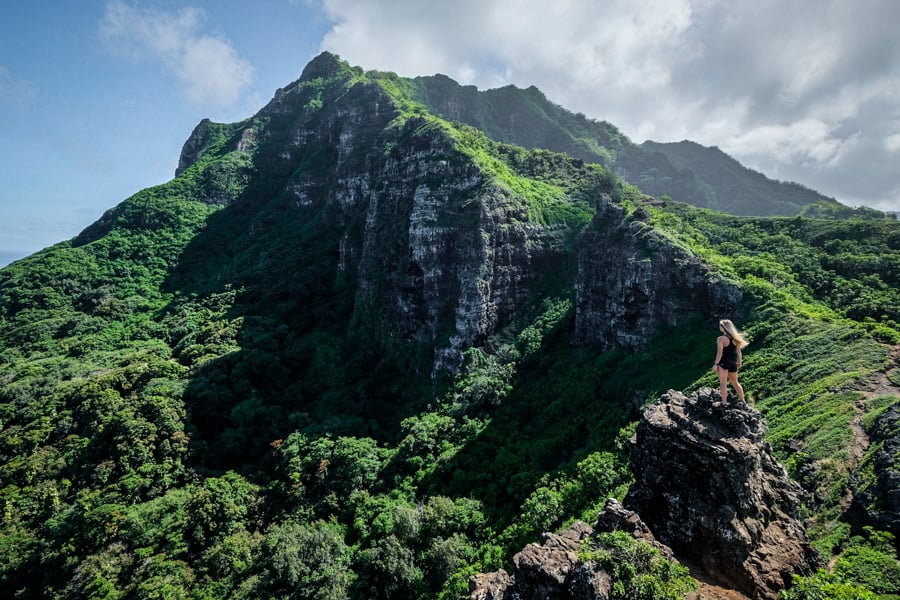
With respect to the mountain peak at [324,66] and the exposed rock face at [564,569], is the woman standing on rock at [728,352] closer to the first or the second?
the exposed rock face at [564,569]

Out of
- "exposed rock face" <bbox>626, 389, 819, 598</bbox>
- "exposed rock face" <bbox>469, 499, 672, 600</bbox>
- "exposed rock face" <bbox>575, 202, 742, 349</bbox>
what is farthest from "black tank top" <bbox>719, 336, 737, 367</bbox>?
"exposed rock face" <bbox>575, 202, 742, 349</bbox>

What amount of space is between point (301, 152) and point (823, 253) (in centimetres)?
13799

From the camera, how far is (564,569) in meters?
16.1

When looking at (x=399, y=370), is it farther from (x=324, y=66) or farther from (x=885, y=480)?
(x=324, y=66)

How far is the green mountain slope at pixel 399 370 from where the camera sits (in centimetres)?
4059

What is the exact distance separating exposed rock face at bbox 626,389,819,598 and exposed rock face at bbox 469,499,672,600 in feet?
6.47

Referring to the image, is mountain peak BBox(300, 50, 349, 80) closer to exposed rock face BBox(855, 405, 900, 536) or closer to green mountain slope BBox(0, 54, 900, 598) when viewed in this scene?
green mountain slope BBox(0, 54, 900, 598)

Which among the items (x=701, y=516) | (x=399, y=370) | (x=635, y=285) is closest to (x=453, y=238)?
(x=399, y=370)

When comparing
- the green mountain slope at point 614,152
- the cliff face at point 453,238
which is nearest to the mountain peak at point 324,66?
the green mountain slope at point 614,152

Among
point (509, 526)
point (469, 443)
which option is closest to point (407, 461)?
point (469, 443)

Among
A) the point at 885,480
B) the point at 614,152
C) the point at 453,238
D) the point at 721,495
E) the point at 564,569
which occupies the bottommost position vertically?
the point at 564,569

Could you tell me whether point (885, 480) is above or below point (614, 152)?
below

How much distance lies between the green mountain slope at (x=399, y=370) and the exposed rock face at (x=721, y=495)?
430 cm

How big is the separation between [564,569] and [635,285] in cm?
4602
